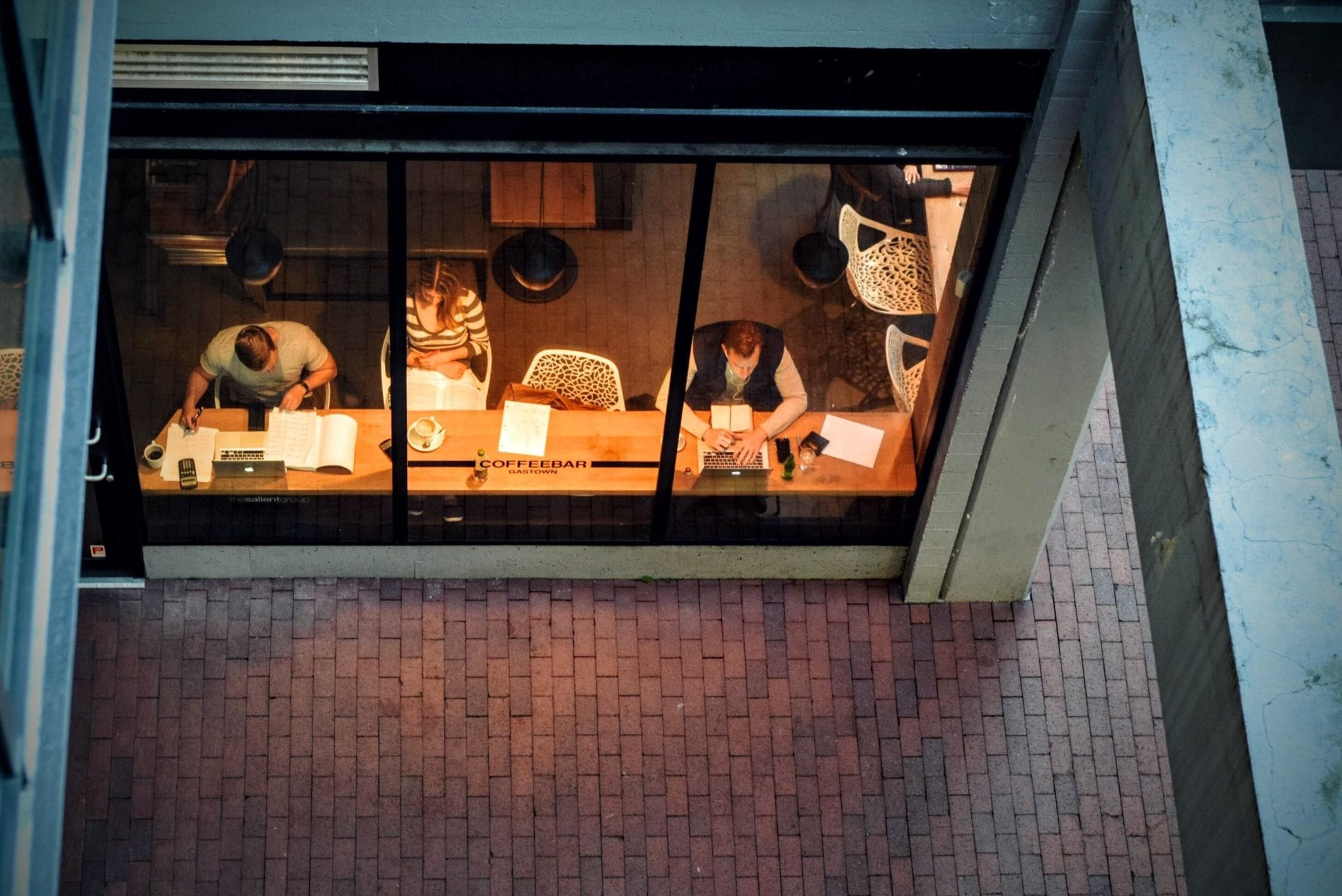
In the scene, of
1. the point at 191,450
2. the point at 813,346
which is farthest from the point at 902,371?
the point at 191,450

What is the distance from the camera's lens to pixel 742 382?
23.3 ft

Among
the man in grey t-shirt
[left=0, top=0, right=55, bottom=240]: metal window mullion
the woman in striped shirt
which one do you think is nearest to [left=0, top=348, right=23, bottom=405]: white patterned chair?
[left=0, top=0, right=55, bottom=240]: metal window mullion

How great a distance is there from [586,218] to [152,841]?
12.7ft

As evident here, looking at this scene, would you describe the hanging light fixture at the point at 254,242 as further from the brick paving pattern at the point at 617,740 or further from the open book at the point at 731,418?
the open book at the point at 731,418

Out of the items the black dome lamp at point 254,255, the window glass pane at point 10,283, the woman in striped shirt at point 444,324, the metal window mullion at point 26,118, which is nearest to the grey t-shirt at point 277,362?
the black dome lamp at point 254,255

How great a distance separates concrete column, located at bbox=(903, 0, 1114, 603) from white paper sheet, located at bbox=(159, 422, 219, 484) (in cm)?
386

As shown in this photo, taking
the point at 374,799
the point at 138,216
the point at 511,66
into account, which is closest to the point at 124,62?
the point at 138,216

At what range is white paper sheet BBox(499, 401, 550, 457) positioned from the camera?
283 inches

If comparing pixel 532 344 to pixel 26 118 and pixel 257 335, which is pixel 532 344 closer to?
pixel 257 335

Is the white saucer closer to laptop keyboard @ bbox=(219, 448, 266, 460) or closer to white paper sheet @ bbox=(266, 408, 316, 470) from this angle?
white paper sheet @ bbox=(266, 408, 316, 470)

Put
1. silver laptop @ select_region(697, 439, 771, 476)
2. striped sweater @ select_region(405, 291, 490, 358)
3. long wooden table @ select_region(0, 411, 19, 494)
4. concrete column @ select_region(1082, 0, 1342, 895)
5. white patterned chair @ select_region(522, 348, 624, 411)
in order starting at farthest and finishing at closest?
silver laptop @ select_region(697, 439, 771, 476) < white patterned chair @ select_region(522, 348, 624, 411) < striped sweater @ select_region(405, 291, 490, 358) < concrete column @ select_region(1082, 0, 1342, 895) < long wooden table @ select_region(0, 411, 19, 494)

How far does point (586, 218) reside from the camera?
247 inches

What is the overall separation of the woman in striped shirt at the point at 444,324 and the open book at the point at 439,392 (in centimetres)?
4

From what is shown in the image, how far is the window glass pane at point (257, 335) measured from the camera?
20.1 ft
